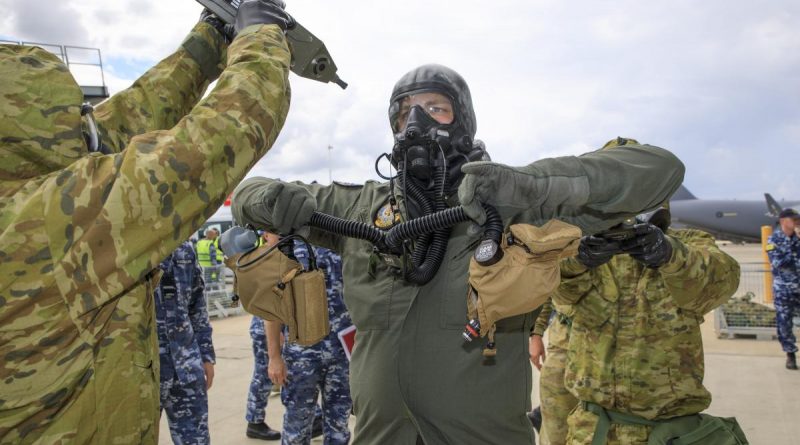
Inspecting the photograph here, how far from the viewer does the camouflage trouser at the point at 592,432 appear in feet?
9.71

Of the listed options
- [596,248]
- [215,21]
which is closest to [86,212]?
[215,21]

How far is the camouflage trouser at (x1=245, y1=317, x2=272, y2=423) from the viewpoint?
17.0 ft

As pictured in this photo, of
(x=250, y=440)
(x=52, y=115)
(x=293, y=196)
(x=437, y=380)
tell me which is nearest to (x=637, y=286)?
(x=437, y=380)

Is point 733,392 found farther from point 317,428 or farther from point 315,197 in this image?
point 315,197

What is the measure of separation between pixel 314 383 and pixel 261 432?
55.4 inches

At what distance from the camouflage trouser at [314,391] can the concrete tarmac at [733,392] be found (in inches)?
46.9

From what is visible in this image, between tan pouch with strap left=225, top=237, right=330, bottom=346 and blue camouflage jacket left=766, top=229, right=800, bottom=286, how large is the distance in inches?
298

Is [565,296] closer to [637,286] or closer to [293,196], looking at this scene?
[637,286]

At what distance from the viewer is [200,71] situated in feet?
7.25

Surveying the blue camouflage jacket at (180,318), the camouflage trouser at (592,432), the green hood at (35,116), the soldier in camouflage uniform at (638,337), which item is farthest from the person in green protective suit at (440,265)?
the blue camouflage jacket at (180,318)

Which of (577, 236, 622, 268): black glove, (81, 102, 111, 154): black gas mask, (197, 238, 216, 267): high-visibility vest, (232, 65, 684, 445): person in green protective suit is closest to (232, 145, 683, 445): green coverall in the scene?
(232, 65, 684, 445): person in green protective suit

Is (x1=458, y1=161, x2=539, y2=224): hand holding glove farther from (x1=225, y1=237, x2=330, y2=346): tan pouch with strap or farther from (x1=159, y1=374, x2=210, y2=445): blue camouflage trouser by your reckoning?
(x1=159, y1=374, x2=210, y2=445): blue camouflage trouser

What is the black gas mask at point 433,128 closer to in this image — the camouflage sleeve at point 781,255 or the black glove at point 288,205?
the black glove at point 288,205

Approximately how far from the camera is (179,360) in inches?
147
